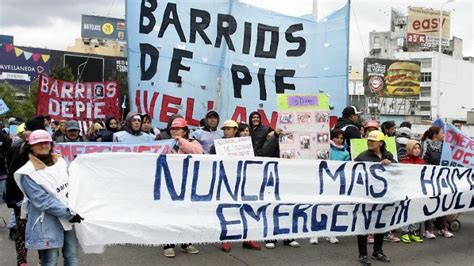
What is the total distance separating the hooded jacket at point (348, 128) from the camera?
7366mm

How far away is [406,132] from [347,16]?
6.60 feet

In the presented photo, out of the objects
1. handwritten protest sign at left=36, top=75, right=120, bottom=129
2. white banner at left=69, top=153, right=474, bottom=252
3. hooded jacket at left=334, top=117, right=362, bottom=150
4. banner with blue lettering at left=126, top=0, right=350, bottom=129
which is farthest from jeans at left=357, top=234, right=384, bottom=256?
handwritten protest sign at left=36, top=75, right=120, bottom=129

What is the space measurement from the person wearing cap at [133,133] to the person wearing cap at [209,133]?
65cm

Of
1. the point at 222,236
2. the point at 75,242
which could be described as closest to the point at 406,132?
the point at 222,236

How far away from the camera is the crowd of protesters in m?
4.05

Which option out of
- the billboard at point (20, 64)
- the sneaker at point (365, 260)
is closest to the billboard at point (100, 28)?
the billboard at point (20, 64)

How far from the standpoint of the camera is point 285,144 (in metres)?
6.16

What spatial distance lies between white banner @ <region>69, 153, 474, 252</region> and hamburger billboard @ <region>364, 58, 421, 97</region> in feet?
171

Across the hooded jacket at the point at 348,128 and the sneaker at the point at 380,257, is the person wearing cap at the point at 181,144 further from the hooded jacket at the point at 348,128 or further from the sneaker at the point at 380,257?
the hooded jacket at the point at 348,128

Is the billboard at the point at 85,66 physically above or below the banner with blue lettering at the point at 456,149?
above

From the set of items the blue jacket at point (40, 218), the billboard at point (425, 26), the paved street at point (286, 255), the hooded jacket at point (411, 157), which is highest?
the billboard at point (425, 26)

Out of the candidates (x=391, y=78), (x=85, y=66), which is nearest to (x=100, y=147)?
(x=391, y=78)

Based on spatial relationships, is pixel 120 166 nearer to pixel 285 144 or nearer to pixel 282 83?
pixel 285 144

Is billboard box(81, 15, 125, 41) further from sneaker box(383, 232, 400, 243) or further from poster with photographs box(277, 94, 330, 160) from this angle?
poster with photographs box(277, 94, 330, 160)
